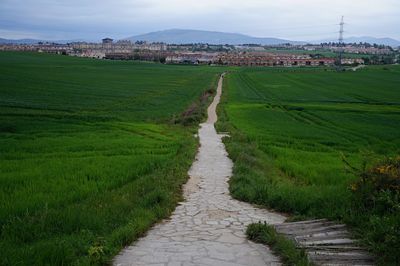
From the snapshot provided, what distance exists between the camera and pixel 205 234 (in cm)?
770

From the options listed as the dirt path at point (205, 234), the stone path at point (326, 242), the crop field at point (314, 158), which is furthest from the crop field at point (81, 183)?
the stone path at point (326, 242)

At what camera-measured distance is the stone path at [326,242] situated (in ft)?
20.3

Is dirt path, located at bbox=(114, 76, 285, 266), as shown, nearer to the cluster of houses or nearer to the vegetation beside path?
the vegetation beside path

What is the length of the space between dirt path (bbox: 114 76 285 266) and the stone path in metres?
0.58

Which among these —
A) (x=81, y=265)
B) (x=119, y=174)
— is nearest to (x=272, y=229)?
(x=81, y=265)

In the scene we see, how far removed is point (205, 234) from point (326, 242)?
6.63 ft

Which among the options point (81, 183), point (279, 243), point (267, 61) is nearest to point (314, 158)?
point (81, 183)

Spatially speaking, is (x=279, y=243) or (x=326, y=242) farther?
(x=326, y=242)

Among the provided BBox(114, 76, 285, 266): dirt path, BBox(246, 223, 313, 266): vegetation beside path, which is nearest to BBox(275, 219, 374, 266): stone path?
BBox(246, 223, 313, 266): vegetation beside path

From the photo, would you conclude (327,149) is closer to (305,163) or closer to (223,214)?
(305,163)

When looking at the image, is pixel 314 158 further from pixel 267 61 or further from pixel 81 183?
pixel 267 61

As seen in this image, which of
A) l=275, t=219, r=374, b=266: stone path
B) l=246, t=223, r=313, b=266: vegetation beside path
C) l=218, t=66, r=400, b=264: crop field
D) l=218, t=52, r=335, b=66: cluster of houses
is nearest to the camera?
l=246, t=223, r=313, b=266: vegetation beside path

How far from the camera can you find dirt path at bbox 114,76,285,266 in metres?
6.44

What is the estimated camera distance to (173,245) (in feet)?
23.1
